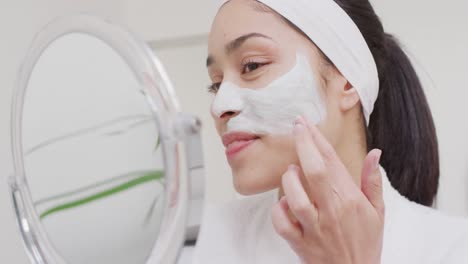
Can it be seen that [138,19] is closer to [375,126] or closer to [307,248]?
[375,126]

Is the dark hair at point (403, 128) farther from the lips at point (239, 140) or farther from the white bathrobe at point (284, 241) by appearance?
the lips at point (239, 140)

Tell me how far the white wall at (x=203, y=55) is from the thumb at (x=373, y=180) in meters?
0.73

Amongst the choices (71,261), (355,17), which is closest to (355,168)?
(355,17)

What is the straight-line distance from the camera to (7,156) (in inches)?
37.8

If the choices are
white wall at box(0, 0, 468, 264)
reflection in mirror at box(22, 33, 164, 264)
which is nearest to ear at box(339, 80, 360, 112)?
reflection in mirror at box(22, 33, 164, 264)

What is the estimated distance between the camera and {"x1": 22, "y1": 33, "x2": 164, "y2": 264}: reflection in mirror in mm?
308

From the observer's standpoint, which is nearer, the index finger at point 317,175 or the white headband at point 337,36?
the index finger at point 317,175

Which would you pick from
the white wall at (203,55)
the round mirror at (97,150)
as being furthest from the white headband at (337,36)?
the white wall at (203,55)

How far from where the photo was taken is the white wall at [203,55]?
100 centimetres

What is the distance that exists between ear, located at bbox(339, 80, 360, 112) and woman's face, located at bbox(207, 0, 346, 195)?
0.09 m

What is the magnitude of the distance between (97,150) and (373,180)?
0.99 ft

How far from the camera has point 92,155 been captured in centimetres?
33

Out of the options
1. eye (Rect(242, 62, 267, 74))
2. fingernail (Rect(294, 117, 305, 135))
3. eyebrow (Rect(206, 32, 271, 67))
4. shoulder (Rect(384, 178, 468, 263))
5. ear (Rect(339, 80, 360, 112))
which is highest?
eyebrow (Rect(206, 32, 271, 67))

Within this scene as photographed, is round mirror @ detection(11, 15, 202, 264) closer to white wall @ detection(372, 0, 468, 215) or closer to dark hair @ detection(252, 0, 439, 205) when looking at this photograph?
dark hair @ detection(252, 0, 439, 205)
